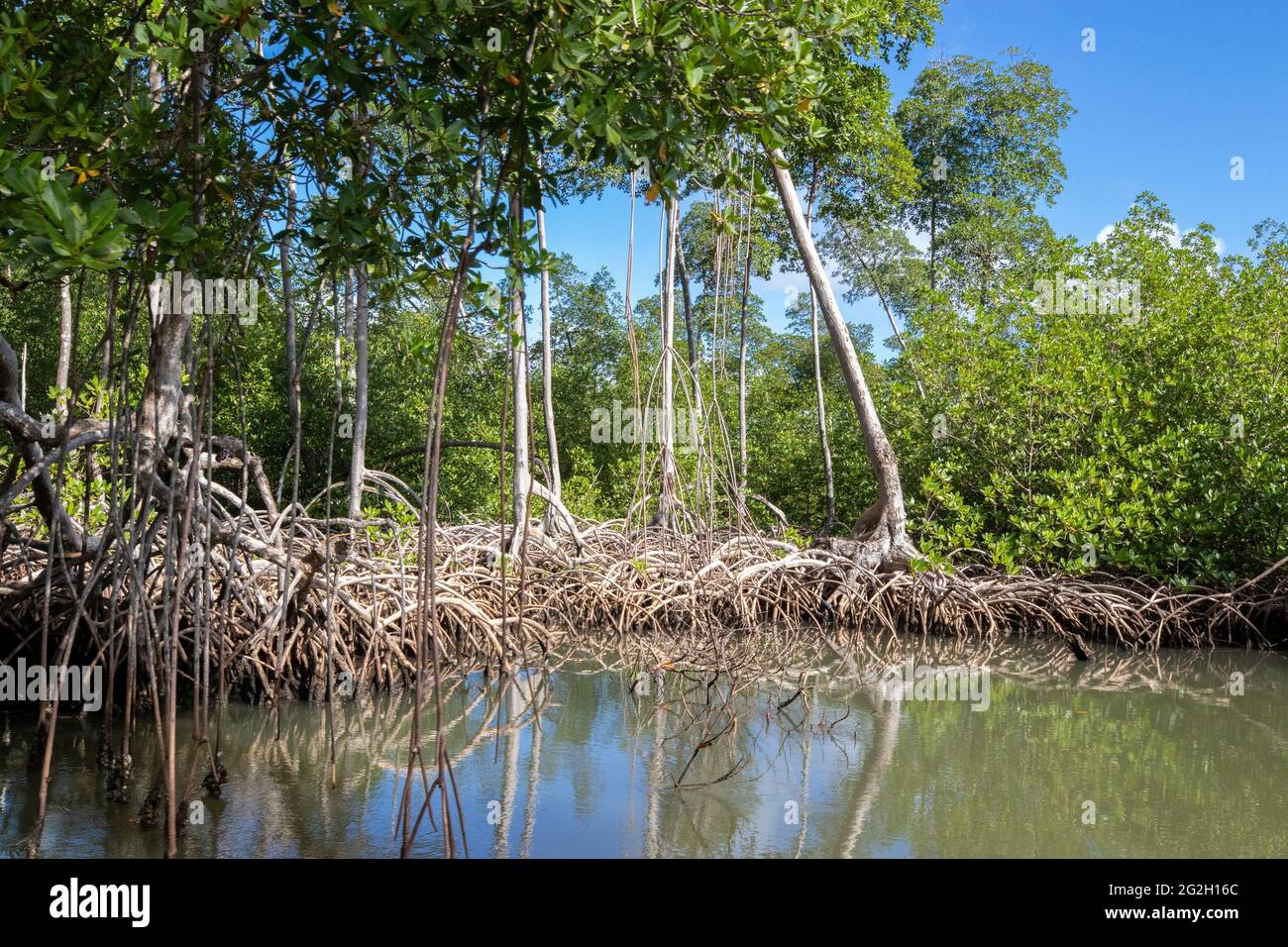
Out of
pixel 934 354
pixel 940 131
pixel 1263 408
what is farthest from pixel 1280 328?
pixel 940 131

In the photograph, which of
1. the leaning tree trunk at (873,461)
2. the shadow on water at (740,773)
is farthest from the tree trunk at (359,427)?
the leaning tree trunk at (873,461)

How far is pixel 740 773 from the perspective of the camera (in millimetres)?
4004

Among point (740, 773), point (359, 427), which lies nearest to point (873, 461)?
point (359, 427)

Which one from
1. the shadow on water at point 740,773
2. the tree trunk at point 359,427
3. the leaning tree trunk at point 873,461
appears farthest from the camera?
the leaning tree trunk at point 873,461

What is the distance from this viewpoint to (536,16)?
2713mm

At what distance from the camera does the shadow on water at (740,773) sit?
3.28 metres

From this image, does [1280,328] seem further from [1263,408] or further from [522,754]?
[522,754]

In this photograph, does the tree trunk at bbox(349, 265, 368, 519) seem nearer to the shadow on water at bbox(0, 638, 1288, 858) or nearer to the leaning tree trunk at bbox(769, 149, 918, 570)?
the shadow on water at bbox(0, 638, 1288, 858)

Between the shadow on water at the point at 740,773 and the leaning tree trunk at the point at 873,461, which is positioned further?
the leaning tree trunk at the point at 873,461

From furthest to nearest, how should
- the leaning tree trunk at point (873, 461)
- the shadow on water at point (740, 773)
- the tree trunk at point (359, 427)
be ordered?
the leaning tree trunk at point (873, 461) < the tree trunk at point (359, 427) < the shadow on water at point (740, 773)

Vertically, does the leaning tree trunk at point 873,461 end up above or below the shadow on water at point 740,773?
above

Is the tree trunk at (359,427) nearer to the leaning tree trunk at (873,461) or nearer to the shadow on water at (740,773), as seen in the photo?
the shadow on water at (740,773)

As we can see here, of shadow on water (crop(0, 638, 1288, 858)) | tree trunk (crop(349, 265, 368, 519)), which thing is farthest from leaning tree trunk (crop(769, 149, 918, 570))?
tree trunk (crop(349, 265, 368, 519))

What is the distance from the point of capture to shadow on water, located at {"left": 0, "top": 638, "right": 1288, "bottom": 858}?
3.28 metres
